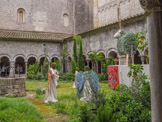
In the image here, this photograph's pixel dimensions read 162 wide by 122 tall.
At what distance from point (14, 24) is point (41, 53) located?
211 inches

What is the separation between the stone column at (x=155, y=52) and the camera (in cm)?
209

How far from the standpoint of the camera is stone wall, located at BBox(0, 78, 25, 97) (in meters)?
6.66

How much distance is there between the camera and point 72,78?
13.7 m

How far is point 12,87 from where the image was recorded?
268 inches

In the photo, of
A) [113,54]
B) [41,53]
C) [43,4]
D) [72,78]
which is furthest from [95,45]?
[43,4]

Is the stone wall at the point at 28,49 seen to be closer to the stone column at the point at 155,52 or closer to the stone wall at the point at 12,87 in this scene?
the stone wall at the point at 12,87

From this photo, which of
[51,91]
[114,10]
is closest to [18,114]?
[51,91]

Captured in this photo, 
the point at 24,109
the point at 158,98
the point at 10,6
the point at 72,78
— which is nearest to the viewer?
the point at 158,98

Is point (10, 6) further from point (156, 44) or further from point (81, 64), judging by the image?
point (156, 44)

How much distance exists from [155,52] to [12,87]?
626 cm

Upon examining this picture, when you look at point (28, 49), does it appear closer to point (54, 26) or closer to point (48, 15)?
point (54, 26)

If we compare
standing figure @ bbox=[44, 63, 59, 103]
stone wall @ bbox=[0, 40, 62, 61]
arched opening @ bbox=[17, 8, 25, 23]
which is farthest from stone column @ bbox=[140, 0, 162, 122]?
arched opening @ bbox=[17, 8, 25, 23]

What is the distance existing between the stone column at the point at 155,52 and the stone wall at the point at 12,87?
6.06 metres

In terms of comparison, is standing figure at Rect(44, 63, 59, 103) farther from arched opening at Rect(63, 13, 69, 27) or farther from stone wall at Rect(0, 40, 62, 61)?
arched opening at Rect(63, 13, 69, 27)
